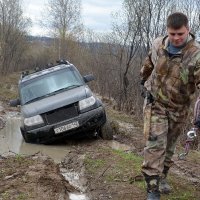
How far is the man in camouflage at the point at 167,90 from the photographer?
4551mm

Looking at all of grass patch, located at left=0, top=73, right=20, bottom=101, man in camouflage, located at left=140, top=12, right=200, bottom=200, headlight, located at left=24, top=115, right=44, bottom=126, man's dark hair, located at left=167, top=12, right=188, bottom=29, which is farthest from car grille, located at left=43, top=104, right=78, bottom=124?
grass patch, located at left=0, top=73, right=20, bottom=101

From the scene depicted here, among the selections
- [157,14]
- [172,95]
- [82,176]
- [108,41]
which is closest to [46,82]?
[82,176]

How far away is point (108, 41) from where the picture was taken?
25.4m

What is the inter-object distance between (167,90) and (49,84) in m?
6.17

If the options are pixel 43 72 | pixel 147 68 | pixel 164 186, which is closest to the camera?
pixel 147 68

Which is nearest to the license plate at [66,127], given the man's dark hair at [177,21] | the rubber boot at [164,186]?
the rubber boot at [164,186]

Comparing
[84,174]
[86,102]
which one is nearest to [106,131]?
[86,102]

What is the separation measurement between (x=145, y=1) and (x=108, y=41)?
14.8 feet

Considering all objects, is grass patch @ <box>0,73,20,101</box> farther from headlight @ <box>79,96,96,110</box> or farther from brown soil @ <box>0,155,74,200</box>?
brown soil @ <box>0,155,74,200</box>

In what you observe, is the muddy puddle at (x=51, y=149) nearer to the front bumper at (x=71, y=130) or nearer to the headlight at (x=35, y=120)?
the front bumper at (x=71, y=130)

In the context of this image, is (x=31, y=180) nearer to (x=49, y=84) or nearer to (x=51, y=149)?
(x=51, y=149)

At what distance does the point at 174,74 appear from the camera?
4.64 metres

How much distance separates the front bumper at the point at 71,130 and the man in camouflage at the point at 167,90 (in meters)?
4.53

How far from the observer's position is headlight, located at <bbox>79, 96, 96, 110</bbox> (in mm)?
9438
